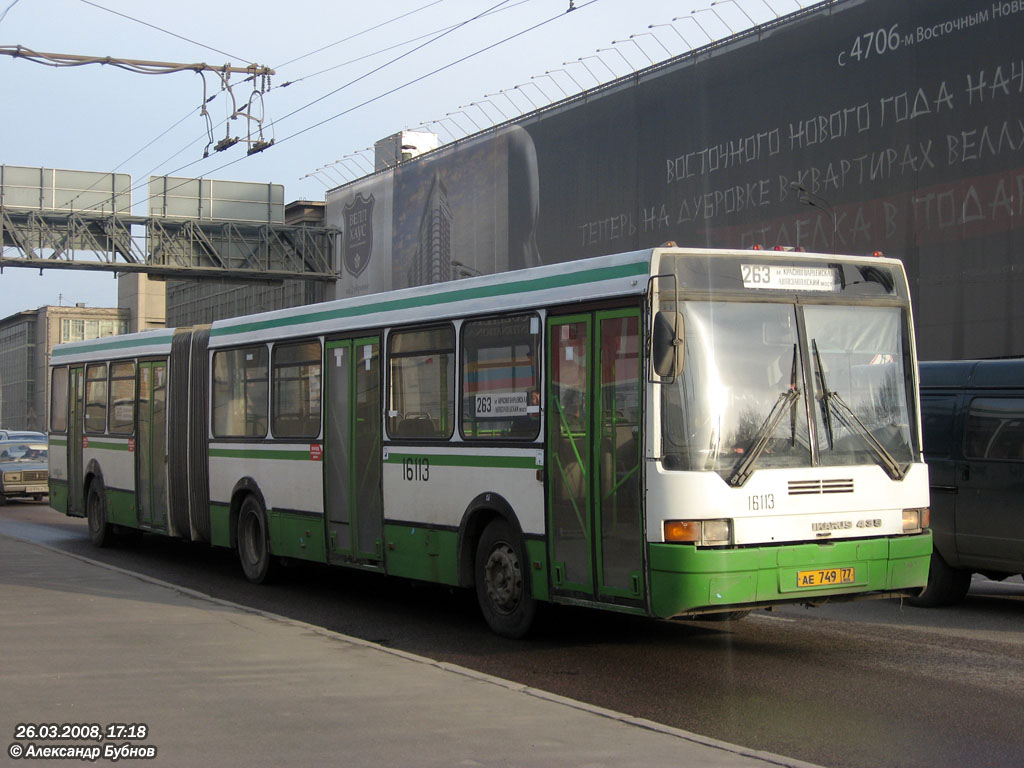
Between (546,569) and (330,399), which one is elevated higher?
(330,399)

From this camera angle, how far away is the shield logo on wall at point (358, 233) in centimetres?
4781

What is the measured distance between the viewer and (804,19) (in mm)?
29234

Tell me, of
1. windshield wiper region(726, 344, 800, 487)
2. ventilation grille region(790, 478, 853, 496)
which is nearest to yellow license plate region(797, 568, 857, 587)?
ventilation grille region(790, 478, 853, 496)

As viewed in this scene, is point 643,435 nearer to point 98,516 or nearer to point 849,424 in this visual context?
point 849,424

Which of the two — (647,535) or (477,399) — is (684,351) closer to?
(647,535)

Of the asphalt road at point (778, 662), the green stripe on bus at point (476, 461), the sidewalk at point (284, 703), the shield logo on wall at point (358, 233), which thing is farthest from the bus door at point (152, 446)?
the shield logo on wall at point (358, 233)

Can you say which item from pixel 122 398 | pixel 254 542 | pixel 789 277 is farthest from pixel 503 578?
pixel 122 398

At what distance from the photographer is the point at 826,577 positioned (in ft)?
28.9

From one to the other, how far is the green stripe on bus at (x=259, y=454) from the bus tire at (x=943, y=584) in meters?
6.40

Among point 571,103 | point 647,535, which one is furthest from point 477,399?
point 571,103

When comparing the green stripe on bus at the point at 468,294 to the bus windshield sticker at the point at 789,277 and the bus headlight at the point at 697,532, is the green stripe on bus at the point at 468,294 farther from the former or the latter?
the bus headlight at the point at 697,532

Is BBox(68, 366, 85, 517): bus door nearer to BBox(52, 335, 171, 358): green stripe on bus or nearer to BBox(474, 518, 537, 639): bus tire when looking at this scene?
BBox(52, 335, 171, 358): green stripe on bus

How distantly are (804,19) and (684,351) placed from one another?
2293cm

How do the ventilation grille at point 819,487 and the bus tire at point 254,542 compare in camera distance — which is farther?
the bus tire at point 254,542
